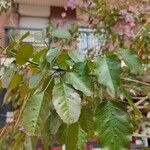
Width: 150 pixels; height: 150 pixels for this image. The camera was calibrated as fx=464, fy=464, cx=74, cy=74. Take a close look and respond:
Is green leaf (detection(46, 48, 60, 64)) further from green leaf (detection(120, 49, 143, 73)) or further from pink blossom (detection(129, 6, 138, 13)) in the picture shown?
pink blossom (detection(129, 6, 138, 13))

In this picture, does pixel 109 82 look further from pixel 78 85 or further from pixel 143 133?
pixel 143 133

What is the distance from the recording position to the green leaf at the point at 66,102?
1235mm

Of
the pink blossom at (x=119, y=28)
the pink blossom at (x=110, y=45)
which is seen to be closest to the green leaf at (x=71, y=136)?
the pink blossom at (x=110, y=45)

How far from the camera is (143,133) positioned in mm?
7520

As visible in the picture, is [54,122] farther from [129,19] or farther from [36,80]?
[129,19]

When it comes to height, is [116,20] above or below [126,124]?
above

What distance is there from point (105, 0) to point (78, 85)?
6515 mm

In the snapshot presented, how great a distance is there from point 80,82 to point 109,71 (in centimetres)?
9

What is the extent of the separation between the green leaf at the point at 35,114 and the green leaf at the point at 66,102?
38 mm

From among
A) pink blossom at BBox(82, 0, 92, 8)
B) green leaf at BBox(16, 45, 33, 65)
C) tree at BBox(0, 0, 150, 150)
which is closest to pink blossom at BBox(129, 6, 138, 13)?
pink blossom at BBox(82, 0, 92, 8)

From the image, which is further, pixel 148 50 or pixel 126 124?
pixel 148 50

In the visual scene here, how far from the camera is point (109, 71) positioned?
4.28 ft

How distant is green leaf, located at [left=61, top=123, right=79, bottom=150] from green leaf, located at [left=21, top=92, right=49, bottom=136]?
8cm

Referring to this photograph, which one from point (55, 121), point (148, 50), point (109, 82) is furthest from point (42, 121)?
point (148, 50)
